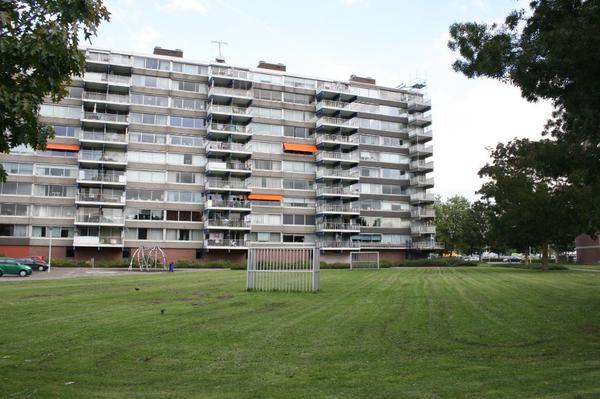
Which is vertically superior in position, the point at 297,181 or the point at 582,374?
the point at 297,181

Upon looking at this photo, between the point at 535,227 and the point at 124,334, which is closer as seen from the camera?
the point at 124,334

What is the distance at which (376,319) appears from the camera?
1452 cm

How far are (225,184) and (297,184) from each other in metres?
11.8

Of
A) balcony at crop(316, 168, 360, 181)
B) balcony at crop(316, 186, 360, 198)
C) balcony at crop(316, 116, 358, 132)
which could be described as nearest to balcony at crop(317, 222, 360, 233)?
balcony at crop(316, 186, 360, 198)

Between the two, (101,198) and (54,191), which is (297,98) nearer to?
(101,198)

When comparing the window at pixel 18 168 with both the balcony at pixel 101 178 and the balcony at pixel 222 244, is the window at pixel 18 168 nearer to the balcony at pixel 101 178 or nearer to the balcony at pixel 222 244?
the balcony at pixel 101 178

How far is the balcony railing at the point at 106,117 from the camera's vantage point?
66750 mm

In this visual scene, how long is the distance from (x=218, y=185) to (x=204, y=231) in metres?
6.68

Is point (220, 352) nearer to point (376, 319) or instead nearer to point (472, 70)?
point (376, 319)

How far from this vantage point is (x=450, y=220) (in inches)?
4400

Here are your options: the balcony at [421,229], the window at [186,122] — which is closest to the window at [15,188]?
the window at [186,122]

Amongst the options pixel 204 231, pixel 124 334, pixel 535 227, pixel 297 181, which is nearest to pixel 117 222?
pixel 204 231

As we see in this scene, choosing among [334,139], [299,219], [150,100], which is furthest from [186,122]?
[334,139]

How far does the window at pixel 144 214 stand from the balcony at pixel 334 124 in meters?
27.2
